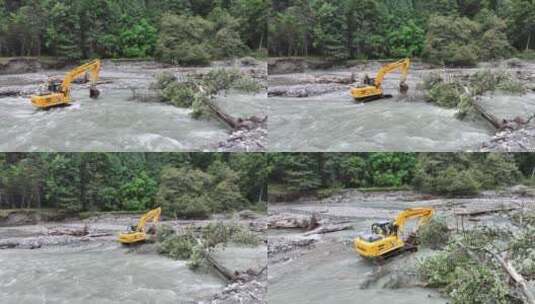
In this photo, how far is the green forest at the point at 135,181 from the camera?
8984 millimetres

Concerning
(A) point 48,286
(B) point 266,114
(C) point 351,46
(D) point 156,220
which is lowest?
(A) point 48,286

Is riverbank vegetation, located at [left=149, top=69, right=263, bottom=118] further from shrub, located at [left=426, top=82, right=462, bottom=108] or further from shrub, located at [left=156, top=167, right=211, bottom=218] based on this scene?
shrub, located at [left=426, top=82, right=462, bottom=108]

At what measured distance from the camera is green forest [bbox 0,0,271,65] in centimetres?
885

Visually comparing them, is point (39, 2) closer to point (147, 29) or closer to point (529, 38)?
point (147, 29)

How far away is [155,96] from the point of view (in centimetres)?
904

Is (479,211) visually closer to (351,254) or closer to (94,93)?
(351,254)

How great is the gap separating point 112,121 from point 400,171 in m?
4.51

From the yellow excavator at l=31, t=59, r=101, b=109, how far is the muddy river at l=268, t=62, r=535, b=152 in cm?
275

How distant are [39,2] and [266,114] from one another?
13.3 feet

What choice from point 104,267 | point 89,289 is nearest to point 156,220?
point 104,267

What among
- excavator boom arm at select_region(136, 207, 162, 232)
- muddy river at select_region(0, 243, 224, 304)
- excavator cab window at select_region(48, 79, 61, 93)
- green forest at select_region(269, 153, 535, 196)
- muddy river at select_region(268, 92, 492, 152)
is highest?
excavator cab window at select_region(48, 79, 61, 93)

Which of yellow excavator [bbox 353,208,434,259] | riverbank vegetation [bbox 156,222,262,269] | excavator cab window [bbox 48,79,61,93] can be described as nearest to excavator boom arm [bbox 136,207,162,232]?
riverbank vegetation [bbox 156,222,262,269]

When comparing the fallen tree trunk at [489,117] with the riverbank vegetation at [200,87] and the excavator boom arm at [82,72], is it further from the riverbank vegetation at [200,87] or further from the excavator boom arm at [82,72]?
the excavator boom arm at [82,72]

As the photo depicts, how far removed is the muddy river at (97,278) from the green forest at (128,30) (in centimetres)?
334
